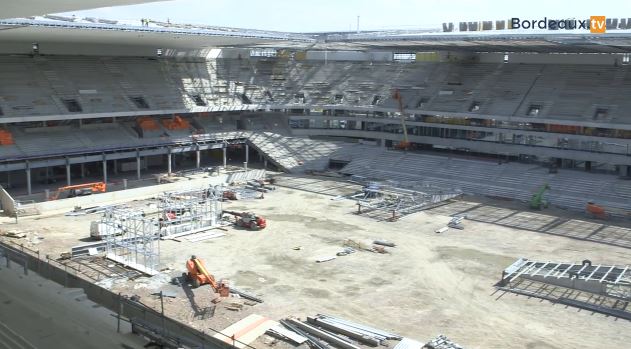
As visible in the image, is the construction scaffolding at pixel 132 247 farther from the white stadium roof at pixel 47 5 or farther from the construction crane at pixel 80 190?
the white stadium roof at pixel 47 5

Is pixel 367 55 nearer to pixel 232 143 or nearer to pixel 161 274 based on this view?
pixel 232 143

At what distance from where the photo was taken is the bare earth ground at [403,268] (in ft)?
71.6

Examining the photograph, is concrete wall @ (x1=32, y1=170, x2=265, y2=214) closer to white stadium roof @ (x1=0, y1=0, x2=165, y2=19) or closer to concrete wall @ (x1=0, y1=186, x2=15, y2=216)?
concrete wall @ (x1=0, y1=186, x2=15, y2=216)

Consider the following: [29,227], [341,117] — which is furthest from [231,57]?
[29,227]

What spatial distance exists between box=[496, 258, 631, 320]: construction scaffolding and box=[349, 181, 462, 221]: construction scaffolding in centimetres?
1173

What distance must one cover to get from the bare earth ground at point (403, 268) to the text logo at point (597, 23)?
12864 millimetres

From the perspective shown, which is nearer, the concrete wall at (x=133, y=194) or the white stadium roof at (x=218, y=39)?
the concrete wall at (x=133, y=194)

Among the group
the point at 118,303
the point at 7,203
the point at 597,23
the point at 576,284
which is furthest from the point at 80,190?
the point at 597,23

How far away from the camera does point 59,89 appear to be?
158 ft

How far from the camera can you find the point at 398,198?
41.8m

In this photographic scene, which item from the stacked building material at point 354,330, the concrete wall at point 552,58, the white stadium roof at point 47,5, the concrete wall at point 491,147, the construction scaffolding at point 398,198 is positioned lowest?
the stacked building material at point 354,330

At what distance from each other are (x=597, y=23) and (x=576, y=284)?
23086 mm

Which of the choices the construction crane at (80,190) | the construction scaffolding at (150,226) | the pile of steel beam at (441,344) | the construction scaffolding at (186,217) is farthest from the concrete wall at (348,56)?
the pile of steel beam at (441,344)

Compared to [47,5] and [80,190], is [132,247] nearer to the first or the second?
[80,190]
